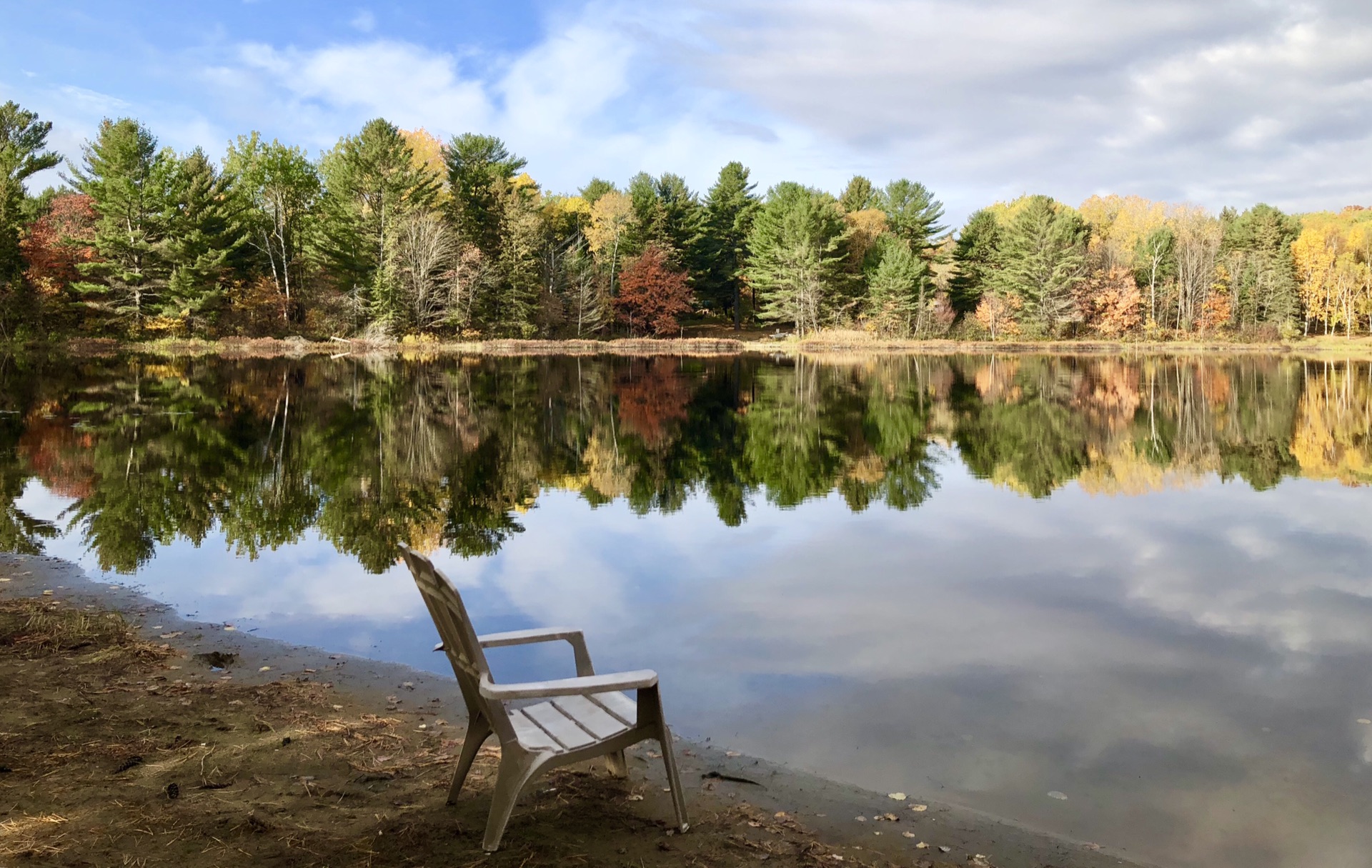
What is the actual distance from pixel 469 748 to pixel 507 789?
41cm

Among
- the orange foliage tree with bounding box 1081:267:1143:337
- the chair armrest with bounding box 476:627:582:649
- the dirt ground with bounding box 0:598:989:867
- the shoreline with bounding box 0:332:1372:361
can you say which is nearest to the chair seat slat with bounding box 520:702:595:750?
the chair armrest with bounding box 476:627:582:649

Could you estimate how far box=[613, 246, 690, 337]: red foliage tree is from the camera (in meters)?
61.3

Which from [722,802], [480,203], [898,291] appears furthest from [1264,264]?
[722,802]

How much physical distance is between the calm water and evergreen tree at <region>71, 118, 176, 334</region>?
1165 inches

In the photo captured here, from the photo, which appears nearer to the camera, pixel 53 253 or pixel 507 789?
pixel 507 789

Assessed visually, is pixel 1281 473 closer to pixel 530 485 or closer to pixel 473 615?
pixel 530 485

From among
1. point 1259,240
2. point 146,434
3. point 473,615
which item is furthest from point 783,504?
point 1259,240

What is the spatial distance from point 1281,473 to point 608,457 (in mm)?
10491

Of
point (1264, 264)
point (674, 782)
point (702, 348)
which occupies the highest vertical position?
point (1264, 264)

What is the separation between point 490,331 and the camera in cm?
5594

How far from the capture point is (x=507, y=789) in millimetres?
3348

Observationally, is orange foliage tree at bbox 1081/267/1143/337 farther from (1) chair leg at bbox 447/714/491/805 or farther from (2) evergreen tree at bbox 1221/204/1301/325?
(1) chair leg at bbox 447/714/491/805

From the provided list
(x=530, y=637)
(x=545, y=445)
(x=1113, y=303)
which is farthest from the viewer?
(x=1113, y=303)

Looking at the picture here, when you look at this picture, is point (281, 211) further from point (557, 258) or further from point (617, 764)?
point (617, 764)
